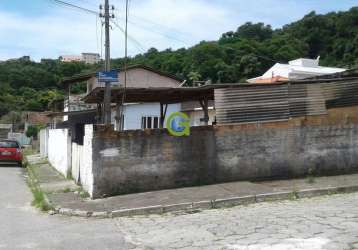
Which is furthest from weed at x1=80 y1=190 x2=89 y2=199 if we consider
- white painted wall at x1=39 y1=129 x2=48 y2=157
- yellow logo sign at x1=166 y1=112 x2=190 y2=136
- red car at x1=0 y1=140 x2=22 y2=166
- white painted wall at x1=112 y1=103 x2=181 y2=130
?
white painted wall at x1=39 y1=129 x2=48 y2=157

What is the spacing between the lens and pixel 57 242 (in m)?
7.54

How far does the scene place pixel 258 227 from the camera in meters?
7.70

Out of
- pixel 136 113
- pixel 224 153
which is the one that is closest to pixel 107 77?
pixel 224 153

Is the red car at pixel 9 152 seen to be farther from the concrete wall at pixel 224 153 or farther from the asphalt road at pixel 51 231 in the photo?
the concrete wall at pixel 224 153

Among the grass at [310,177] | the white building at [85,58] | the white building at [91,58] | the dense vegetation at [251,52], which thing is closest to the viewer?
the grass at [310,177]

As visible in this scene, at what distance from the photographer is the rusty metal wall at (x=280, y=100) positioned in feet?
41.5

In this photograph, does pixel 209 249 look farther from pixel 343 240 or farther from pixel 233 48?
pixel 233 48

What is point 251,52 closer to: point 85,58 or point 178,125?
point 85,58

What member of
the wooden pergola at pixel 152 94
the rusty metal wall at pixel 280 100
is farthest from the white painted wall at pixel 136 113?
the rusty metal wall at pixel 280 100

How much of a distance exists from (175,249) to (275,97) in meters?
7.32

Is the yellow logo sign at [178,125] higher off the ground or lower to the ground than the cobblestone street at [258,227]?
higher

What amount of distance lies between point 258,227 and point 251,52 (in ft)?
110

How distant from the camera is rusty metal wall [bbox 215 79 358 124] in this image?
1264 cm

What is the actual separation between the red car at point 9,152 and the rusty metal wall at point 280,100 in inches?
654
